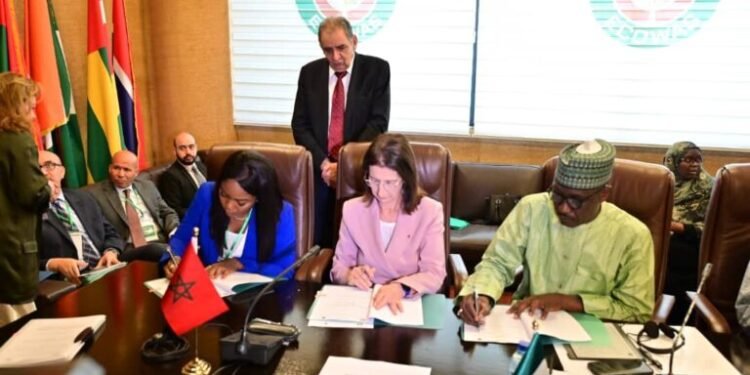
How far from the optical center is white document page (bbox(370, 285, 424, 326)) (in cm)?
156

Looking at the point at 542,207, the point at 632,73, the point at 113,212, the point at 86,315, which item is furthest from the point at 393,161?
the point at 632,73

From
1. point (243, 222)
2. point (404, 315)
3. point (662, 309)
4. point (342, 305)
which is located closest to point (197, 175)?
point (243, 222)

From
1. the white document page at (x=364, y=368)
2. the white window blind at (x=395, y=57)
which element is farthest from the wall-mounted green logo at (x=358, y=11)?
the white document page at (x=364, y=368)

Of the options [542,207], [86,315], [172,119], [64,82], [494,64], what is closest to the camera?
[86,315]

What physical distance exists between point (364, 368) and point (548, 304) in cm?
60

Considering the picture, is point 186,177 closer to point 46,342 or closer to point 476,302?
Result: point 46,342

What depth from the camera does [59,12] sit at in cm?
354

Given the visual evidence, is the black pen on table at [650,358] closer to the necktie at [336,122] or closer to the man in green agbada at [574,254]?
the man in green agbada at [574,254]

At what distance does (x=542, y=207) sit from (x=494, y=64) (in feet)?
7.94

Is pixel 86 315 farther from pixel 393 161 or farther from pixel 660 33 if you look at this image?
pixel 660 33

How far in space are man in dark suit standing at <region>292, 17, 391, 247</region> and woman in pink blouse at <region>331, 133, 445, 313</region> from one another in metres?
0.79

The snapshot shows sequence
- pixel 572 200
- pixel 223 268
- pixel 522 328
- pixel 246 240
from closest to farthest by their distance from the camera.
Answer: pixel 522 328, pixel 572 200, pixel 223 268, pixel 246 240

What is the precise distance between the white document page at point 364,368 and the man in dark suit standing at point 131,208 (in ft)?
6.87

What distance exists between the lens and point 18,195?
2299 millimetres
